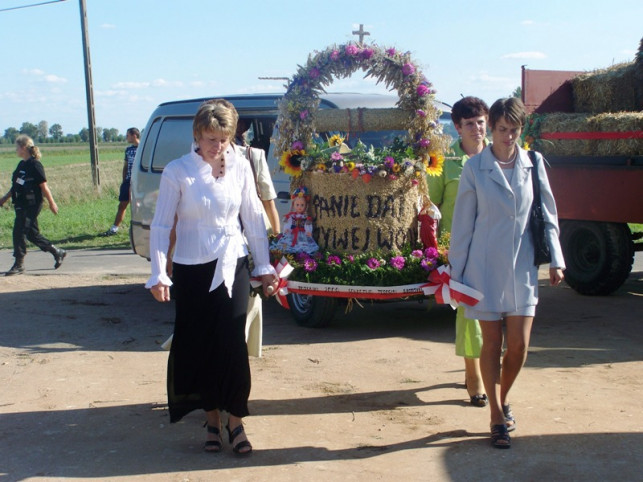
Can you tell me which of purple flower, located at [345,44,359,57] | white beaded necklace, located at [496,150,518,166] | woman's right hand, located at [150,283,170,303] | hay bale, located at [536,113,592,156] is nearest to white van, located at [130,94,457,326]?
hay bale, located at [536,113,592,156]

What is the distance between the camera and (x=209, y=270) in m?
4.88

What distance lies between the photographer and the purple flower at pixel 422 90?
7129mm

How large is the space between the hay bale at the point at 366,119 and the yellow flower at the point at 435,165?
0.47 metres

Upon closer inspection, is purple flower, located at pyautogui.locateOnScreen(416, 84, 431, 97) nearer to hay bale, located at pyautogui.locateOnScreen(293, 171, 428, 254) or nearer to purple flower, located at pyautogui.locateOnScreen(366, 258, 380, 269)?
hay bale, located at pyautogui.locateOnScreen(293, 171, 428, 254)

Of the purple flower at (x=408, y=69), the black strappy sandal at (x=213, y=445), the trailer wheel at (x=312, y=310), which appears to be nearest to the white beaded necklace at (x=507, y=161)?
the black strappy sandal at (x=213, y=445)

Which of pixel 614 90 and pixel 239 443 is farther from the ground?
pixel 614 90

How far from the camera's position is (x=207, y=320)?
4.93m

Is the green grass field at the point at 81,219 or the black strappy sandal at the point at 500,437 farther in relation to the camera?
the green grass field at the point at 81,219

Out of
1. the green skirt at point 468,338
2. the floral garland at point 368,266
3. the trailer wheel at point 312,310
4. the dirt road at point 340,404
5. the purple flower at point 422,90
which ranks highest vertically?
the purple flower at point 422,90

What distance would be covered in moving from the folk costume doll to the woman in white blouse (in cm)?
228

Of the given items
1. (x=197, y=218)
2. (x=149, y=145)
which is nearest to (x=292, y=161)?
(x=197, y=218)

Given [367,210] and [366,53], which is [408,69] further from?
[367,210]

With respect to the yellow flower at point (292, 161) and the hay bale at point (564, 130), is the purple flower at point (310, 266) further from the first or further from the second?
the hay bale at point (564, 130)

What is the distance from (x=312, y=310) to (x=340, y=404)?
2.39 meters
